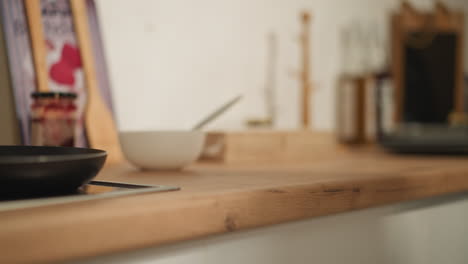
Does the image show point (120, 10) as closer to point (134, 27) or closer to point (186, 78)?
point (134, 27)

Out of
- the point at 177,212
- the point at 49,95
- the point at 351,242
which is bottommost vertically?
the point at 351,242

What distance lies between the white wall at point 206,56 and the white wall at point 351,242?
0.58 m

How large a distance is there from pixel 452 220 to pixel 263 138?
0.41 meters

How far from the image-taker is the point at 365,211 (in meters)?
0.64

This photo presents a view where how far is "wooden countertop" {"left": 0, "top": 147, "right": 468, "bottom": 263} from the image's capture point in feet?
1.09

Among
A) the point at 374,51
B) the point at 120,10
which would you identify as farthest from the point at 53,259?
the point at 374,51

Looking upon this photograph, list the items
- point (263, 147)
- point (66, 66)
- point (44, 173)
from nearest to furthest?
point (44, 173) < point (66, 66) < point (263, 147)

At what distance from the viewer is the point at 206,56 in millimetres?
1171

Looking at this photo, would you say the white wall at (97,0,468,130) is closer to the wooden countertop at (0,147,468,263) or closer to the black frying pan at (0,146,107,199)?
the wooden countertop at (0,147,468,263)

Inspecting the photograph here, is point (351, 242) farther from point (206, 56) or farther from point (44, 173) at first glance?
point (206, 56)

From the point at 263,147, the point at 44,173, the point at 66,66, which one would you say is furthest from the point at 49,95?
the point at 263,147

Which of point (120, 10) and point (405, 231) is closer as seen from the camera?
point (405, 231)

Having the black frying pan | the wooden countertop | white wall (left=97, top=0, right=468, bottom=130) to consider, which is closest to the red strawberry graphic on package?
white wall (left=97, top=0, right=468, bottom=130)

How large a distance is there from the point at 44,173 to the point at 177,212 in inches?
4.8
